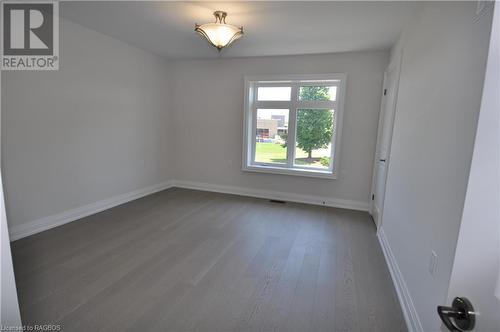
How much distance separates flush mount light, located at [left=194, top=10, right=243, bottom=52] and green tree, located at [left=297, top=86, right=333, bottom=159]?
6.67ft

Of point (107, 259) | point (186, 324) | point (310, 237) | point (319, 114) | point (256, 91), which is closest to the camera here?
point (186, 324)

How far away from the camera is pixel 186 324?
64.5 inches

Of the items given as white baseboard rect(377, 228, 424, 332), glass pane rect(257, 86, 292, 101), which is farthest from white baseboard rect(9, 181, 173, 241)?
white baseboard rect(377, 228, 424, 332)

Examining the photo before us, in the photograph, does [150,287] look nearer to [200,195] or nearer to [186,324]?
[186,324]

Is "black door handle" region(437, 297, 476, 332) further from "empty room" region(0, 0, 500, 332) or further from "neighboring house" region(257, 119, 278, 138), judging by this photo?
"neighboring house" region(257, 119, 278, 138)

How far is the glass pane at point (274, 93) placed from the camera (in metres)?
4.33

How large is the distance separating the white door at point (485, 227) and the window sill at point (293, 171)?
3554 millimetres

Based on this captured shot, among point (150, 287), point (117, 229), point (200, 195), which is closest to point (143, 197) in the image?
point (200, 195)

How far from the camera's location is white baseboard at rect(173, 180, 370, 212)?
408cm

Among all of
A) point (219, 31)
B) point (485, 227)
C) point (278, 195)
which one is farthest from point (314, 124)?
point (485, 227)

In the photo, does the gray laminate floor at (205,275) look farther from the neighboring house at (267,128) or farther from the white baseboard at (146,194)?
the neighboring house at (267,128)

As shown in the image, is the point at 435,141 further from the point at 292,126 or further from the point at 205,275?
the point at 292,126

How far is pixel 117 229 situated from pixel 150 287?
1.35 m

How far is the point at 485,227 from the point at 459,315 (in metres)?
0.22
